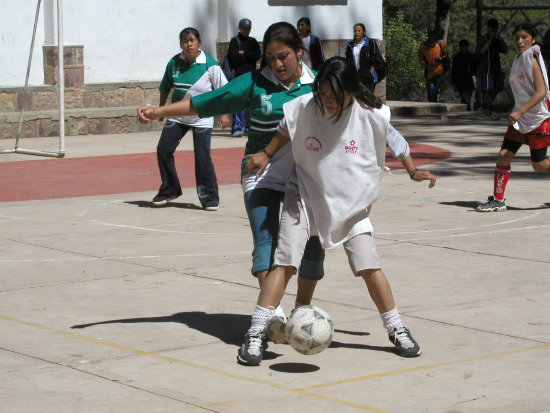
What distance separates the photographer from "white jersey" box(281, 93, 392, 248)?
576 centimetres

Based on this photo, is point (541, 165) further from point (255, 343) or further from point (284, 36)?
point (255, 343)

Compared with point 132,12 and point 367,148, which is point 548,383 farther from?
point 132,12

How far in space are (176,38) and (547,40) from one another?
6930 millimetres

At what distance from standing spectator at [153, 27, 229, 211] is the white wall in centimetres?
773

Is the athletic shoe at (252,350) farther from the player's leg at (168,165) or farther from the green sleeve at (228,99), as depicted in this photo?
the player's leg at (168,165)

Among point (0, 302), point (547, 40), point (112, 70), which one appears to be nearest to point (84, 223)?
point (0, 302)

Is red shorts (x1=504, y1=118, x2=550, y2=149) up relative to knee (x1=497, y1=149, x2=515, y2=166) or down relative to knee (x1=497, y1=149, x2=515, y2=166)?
up

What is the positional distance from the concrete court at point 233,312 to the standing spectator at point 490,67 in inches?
414

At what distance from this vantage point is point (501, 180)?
35.7 feet

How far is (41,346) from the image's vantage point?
20.1 ft

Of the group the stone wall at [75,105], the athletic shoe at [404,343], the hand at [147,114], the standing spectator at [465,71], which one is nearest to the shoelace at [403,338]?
the athletic shoe at [404,343]

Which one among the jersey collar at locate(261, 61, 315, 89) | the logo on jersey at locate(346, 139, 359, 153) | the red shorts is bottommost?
the red shorts

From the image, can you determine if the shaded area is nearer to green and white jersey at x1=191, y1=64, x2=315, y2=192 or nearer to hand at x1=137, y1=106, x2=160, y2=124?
green and white jersey at x1=191, y1=64, x2=315, y2=192

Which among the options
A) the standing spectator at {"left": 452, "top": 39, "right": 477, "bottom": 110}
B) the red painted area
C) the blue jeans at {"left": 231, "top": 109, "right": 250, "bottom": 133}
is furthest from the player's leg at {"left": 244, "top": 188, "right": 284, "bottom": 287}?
the standing spectator at {"left": 452, "top": 39, "right": 477, "bottom": 110}
